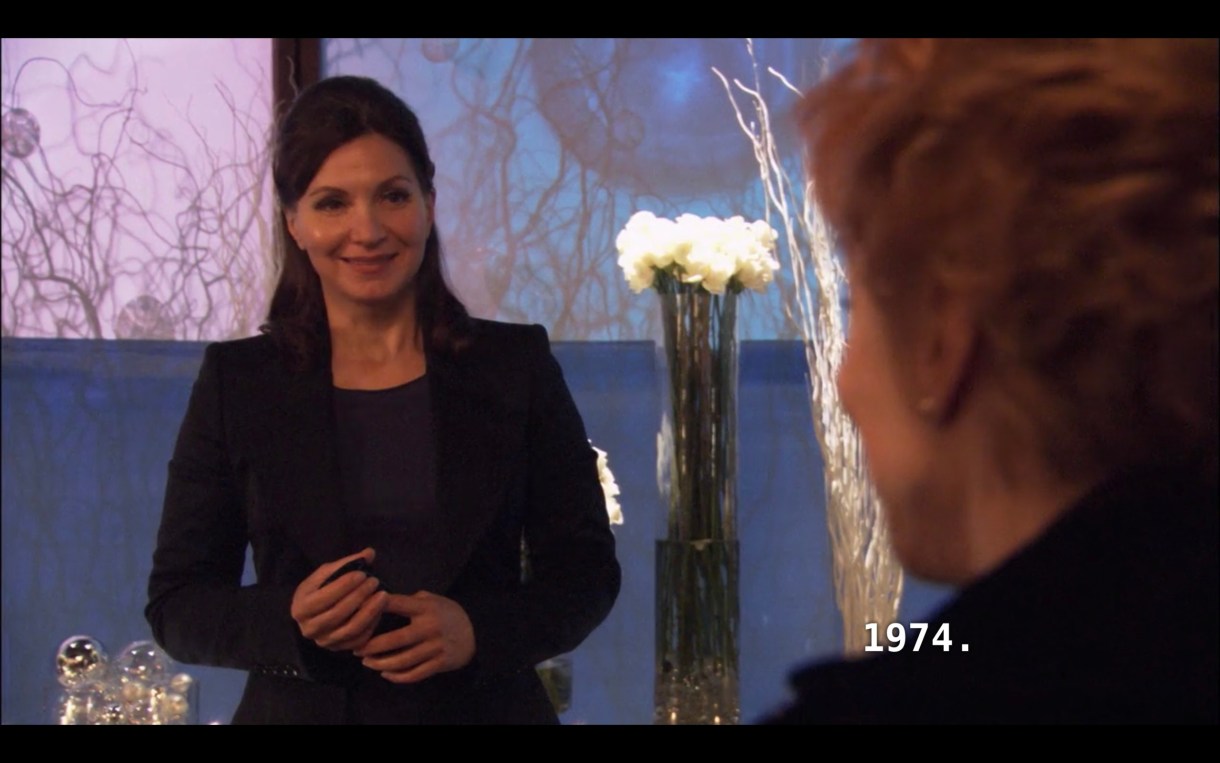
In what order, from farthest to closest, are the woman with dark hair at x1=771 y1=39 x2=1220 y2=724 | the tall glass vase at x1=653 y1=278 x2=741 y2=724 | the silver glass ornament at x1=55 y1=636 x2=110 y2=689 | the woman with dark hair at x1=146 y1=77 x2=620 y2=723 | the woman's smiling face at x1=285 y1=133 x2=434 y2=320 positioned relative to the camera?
the silver glass ornament at x1=55 y1=636 x2=110 y2=689
the tall glass vase at x1=653 y1=278 x2=741 y2=724
the woman's smiling face at x1=285 y1=133 x2=434 y2=320
the woman with dark hair at x1=146 y1=77 x2=620 y2=723
the woman with dark hair at x1=771 y1=39 x2=1220 y2=724

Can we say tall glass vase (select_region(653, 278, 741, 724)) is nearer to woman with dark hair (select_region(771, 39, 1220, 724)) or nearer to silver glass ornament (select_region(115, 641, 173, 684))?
silver glass ornament (select_region(115, 641, 173, 684))

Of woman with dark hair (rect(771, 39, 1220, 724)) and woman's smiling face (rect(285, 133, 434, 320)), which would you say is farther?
woman's smiling face (rect(285, 133, 434, 320))

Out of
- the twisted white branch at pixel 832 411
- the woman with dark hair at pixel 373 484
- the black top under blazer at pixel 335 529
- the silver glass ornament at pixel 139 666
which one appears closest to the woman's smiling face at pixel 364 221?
the woman with dark hair at pixel 373 484

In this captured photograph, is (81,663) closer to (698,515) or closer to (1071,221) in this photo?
(698,515)

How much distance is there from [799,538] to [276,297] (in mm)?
1628

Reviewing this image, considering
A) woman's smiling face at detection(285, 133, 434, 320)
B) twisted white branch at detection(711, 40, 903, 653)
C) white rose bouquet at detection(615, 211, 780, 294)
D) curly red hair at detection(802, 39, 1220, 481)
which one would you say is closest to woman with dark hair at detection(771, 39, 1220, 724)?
curly red hair at detection(802, 39, 1220, 481)

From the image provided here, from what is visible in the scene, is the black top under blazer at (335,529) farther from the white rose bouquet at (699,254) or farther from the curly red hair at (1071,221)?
the curly red hair at (1071,221)

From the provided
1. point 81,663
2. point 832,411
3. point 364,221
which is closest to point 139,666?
point 81,663

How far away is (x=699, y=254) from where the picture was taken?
2.22 m

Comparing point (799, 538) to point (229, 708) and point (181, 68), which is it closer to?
point (229, 708)

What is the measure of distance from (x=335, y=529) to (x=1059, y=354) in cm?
129

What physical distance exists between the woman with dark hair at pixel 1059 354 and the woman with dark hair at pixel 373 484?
3.74 feet

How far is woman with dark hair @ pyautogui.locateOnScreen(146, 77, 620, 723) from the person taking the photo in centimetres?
168

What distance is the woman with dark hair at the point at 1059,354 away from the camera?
1.74 ft
